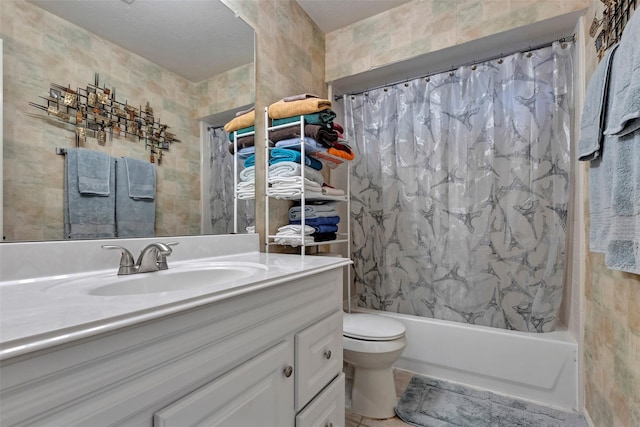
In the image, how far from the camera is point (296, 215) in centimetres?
175

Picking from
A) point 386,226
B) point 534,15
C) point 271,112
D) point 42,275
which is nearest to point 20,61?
point 42,275

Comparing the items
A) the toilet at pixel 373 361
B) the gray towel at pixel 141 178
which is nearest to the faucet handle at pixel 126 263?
the gray towel at pixel 141 178

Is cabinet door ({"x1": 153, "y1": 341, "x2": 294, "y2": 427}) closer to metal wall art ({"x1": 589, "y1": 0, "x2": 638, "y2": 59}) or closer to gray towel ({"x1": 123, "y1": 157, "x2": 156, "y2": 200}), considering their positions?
gray towel ({"x1": 123, "y1": 157, "x2": 156, "y2": 200})

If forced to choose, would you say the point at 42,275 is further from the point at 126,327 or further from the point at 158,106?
the point at 158,106

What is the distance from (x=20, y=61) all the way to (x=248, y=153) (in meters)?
0.87

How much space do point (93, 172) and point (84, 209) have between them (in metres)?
0.12

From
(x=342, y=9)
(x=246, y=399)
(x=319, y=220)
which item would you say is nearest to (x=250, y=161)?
(x=319, y=220)

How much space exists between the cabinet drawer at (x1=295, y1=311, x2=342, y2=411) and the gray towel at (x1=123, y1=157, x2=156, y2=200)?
2.45 feet

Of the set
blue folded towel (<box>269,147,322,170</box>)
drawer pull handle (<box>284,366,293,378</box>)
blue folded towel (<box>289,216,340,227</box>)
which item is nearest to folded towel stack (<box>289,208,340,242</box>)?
blue folded towel (<box>289,216,340,227</box>)

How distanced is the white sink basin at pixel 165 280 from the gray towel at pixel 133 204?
7.6 inches

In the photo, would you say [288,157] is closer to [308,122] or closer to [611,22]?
[308,122]

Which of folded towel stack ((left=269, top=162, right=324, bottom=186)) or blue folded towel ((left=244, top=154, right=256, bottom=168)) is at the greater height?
blue folded towel ((left=244, top=154, right=256, bottom=168))

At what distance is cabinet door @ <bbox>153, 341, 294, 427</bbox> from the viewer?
1.86ft

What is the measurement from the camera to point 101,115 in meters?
0.96
